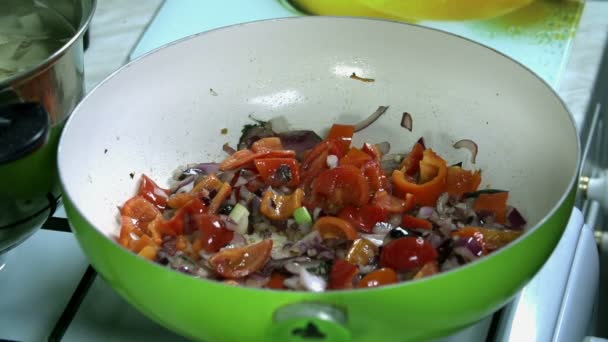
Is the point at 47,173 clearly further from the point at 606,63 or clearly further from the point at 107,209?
the point at 606,63

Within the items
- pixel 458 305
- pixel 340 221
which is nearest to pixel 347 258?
pixel 340 221

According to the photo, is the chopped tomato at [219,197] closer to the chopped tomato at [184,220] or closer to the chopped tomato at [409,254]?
the chopped tomato at [184,220]

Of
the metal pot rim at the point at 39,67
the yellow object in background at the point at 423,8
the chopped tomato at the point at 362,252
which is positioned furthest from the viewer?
the yellow object in background at the point at 423,8

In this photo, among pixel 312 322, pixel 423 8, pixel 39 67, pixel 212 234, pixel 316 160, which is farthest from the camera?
pixel 423 8

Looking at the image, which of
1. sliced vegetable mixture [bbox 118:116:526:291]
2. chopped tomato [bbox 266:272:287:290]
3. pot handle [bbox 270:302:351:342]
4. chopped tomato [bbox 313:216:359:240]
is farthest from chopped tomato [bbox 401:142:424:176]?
pot handle [bbox 270:302:351:342]

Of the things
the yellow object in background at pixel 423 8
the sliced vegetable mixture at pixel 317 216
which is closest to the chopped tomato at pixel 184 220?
the sliced vegetable mixture at pixel 317 216

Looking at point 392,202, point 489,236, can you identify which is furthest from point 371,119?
point 489,236

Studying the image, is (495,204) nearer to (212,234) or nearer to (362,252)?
(362,252)
